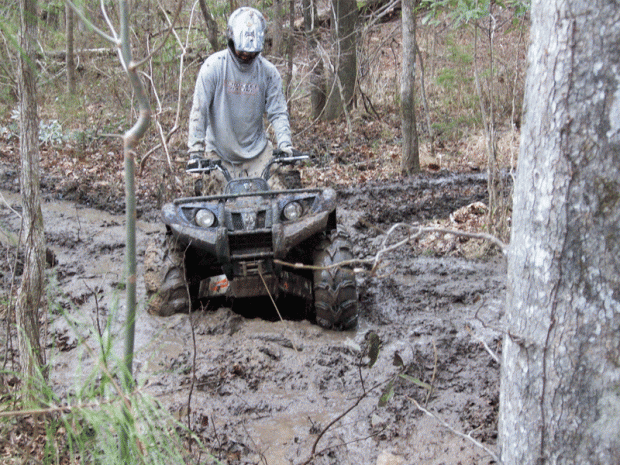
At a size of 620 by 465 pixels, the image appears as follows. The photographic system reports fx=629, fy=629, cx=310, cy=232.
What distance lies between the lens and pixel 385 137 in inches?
495

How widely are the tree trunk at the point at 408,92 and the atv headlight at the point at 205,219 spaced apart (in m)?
5.99

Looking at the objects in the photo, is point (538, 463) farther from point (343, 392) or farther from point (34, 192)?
point (34, 192)

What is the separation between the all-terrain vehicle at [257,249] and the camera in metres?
4.45

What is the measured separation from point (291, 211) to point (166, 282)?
1.13 metres

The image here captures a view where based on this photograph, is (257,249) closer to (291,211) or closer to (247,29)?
(291,211)

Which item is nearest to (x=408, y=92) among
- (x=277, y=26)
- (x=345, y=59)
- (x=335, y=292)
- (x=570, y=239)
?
(x=345, y=59)

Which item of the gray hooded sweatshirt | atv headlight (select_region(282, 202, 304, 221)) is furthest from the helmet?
atv headlight (select_region(282, 202, 304, 221))

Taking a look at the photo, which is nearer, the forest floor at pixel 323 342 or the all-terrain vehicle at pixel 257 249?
the forest floor at pixel 323 342

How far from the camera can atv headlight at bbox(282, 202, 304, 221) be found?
4.62 meters

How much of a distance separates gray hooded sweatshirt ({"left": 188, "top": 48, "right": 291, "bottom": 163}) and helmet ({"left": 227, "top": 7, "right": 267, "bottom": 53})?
28 centimetres

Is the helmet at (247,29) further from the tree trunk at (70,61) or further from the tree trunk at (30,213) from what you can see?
the tree trunk at (70,61)

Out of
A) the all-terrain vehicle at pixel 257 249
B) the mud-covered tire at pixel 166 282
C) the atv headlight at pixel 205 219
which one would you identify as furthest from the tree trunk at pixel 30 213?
the mud-covered tire at pixel 166 282

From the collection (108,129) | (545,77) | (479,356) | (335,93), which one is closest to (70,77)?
(108,129)

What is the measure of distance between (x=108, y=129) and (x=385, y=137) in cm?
535
